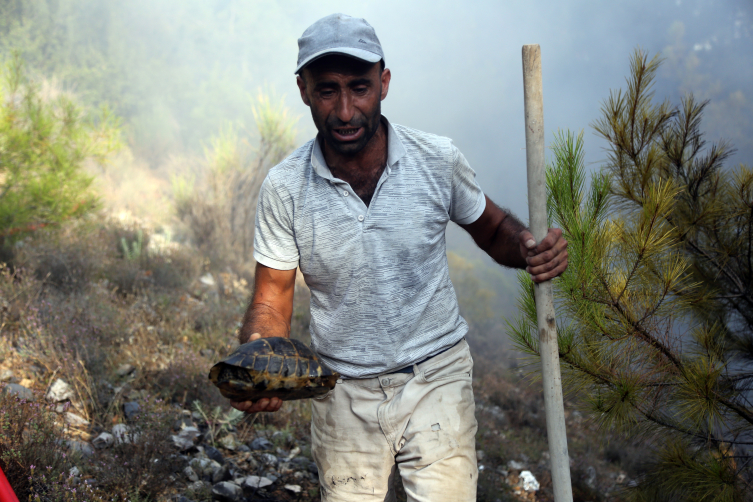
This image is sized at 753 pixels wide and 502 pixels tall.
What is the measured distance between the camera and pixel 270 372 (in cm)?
156

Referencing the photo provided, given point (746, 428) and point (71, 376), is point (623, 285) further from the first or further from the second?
point (71, 376)

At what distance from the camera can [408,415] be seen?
1.91m

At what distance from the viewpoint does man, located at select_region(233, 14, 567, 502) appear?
187 cm

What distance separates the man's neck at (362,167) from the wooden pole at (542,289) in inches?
21.5

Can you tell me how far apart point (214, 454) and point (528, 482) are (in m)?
2.17

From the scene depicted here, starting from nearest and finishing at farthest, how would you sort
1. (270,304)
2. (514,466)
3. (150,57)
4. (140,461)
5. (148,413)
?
(270,304), (140,461), (148,413), (514,466), (150,57)

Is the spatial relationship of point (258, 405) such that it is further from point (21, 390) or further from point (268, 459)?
point (21, 390)

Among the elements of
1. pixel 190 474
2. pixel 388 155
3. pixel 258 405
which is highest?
pixel 388 155

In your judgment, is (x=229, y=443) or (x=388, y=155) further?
(x=229, y=443)

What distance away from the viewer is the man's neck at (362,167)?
1960 millimetres

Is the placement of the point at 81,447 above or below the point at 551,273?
below

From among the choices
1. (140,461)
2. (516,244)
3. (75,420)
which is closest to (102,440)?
(75,420)

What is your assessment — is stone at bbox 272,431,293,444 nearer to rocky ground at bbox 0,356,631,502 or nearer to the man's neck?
rocky ground at bbox 0,356,631,502

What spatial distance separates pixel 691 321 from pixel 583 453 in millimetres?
2697
